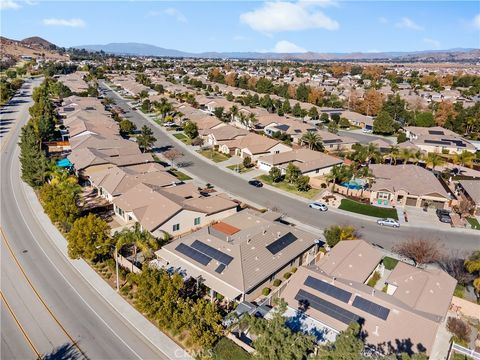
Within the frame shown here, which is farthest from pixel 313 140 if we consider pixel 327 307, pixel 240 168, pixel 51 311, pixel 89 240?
pixel 51 311

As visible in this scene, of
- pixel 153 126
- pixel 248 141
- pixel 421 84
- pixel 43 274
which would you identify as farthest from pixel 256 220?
pixel 421 84

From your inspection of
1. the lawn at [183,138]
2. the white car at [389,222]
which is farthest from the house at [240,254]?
the lawn at [183,138]

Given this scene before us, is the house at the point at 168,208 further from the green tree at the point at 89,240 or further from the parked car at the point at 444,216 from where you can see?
the parked car at the point at 444,216

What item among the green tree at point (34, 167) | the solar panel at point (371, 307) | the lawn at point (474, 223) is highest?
the green tree at point (34, 167)

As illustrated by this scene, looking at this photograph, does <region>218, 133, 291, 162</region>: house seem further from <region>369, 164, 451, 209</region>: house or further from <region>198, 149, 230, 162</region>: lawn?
<region>369, 164, 451, 209</region>: house

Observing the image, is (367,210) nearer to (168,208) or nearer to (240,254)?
(240,254)
